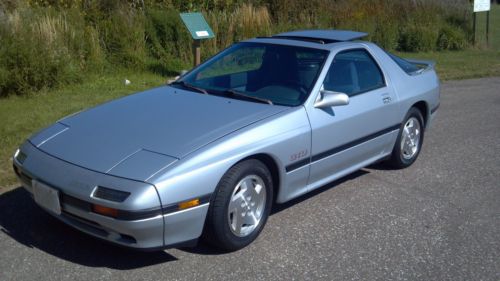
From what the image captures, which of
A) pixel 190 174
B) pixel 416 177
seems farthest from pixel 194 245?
pixel 416 177

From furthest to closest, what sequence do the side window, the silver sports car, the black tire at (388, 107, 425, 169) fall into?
the black tire at (388, 107, 425, 169)
the side window
the silver sports car

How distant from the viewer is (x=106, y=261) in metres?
3.94

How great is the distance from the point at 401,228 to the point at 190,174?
1.89 m

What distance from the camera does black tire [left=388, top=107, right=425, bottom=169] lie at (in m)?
5.87

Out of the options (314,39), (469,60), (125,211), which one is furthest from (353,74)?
(469,60)

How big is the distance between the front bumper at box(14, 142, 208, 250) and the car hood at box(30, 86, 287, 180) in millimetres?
90

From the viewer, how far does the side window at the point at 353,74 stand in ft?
16.6

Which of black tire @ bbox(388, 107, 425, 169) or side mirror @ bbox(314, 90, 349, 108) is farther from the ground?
side mirror @ bbox(314, 90, 349, 108)

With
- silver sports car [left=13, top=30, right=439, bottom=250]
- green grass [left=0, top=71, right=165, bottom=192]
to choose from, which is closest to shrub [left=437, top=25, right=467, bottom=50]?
green grass [left=0, top=71, right=165, bottom=192]

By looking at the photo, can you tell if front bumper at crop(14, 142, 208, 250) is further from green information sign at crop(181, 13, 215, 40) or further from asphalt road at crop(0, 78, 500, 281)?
green information sign at crop(181, 13, 215, 40)

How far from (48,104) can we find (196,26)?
3040 millimetres

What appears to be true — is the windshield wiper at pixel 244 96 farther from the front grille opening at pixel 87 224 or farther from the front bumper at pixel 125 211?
the front grille opening at pixel 87 224

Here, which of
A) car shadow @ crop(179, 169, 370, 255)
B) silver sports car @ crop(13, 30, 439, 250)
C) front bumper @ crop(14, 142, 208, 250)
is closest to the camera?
front bumper @ crop(14, 142, 208, 250)

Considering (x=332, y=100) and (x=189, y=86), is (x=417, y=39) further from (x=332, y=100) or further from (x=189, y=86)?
(x=332, y=100)
